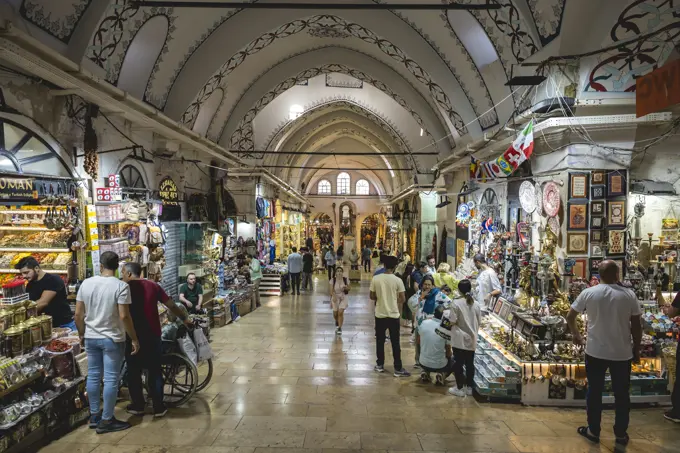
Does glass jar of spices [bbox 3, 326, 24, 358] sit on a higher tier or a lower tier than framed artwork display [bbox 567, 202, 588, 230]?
lower

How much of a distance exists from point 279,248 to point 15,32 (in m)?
13.9

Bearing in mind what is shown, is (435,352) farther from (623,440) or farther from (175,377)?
(175,377)

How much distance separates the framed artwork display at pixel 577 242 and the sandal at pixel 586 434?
7.55 ft

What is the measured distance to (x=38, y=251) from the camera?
5.05m

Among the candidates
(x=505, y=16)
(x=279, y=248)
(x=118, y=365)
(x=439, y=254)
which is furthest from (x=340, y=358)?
(x=279, y=248)

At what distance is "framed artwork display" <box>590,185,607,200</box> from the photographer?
16.9 ft

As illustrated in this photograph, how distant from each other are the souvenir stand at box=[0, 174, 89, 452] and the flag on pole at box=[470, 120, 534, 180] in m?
5.19

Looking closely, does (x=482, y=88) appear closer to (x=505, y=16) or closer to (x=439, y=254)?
(x=505, y=16)

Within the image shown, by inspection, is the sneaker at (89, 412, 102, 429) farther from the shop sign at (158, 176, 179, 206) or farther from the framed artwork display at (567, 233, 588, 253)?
the framed artwork display at (567, 233, 588, 253)

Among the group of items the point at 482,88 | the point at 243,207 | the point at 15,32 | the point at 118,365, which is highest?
the point at 482,88

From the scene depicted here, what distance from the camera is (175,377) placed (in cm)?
416

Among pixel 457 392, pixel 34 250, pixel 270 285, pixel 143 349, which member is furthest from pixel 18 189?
pixel 270 285

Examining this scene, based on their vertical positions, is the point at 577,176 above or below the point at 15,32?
below

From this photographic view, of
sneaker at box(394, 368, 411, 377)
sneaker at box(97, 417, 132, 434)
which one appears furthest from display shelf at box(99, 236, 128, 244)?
sneaker at box(394, 368, 411, 377)
